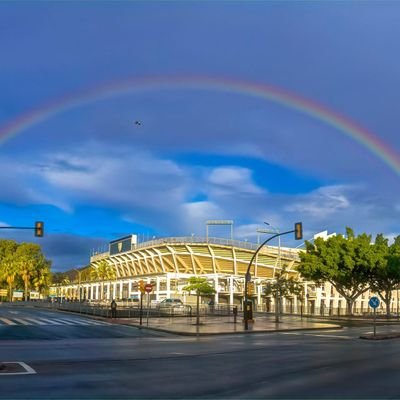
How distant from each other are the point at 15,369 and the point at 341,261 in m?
51.7

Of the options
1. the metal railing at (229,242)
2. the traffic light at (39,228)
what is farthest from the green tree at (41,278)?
the traffic light at (39,228)

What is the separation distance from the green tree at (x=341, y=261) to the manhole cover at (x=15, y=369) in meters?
49.7

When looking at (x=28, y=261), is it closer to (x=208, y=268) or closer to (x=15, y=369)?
(x=208, y=268)

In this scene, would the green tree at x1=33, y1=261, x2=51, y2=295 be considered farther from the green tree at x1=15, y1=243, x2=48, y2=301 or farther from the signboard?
the signboard

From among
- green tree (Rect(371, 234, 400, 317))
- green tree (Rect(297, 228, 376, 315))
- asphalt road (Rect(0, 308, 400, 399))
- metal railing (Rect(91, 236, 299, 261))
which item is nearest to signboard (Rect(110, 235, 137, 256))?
metal railing (Rect(91, 236, 299, 261))

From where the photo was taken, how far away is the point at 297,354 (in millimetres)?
19047

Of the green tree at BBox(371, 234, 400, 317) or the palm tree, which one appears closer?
the green tree at BBox(371, 234, 400, 317)

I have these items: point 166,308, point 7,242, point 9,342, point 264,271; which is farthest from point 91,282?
point 9,342

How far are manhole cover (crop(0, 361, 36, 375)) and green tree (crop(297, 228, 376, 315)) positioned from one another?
49715 millimetres

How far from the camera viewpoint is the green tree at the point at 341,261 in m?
61.2

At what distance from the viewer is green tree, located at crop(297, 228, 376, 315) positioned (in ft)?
201

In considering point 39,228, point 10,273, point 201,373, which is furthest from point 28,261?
point 201,373

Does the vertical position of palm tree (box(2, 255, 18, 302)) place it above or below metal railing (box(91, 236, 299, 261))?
below

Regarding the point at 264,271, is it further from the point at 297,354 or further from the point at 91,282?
the point at 297,354
